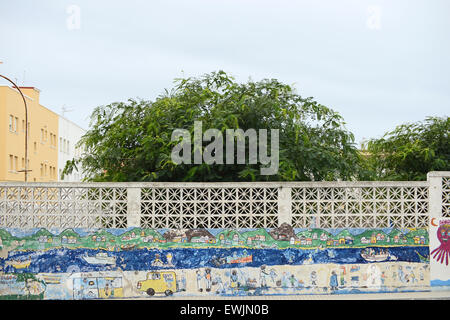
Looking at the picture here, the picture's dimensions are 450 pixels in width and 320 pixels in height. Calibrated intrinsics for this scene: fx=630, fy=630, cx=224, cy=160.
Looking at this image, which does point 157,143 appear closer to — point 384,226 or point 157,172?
point 157,172

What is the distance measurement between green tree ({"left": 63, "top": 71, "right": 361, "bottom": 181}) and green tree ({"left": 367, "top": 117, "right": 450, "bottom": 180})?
5.71ft

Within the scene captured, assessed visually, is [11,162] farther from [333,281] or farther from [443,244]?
[443,244]

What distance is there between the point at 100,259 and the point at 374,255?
5.00m

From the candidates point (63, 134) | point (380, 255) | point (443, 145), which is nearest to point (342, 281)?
point (380, 255)

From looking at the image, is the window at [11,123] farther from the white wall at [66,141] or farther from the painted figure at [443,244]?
the painted figure at [443,244]

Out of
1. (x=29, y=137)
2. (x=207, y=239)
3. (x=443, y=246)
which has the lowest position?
(x=443, y=246)

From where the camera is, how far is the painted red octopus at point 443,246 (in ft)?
38.4

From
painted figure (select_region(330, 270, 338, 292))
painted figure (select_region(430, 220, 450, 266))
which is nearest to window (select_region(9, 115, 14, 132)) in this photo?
painted figure (select_region(330, 270, 338, 292))

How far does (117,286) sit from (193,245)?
5.08 feet

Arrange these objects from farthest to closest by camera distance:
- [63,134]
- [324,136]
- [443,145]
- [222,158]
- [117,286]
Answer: [63,134] → [443,145] → [324,136] → [222,158] → [117,286]

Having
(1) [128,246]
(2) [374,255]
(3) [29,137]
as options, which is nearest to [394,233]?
(2) [374,255]

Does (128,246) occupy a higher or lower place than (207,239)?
lower

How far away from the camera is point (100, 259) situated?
1135 centimetres

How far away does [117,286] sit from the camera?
1134 cm
